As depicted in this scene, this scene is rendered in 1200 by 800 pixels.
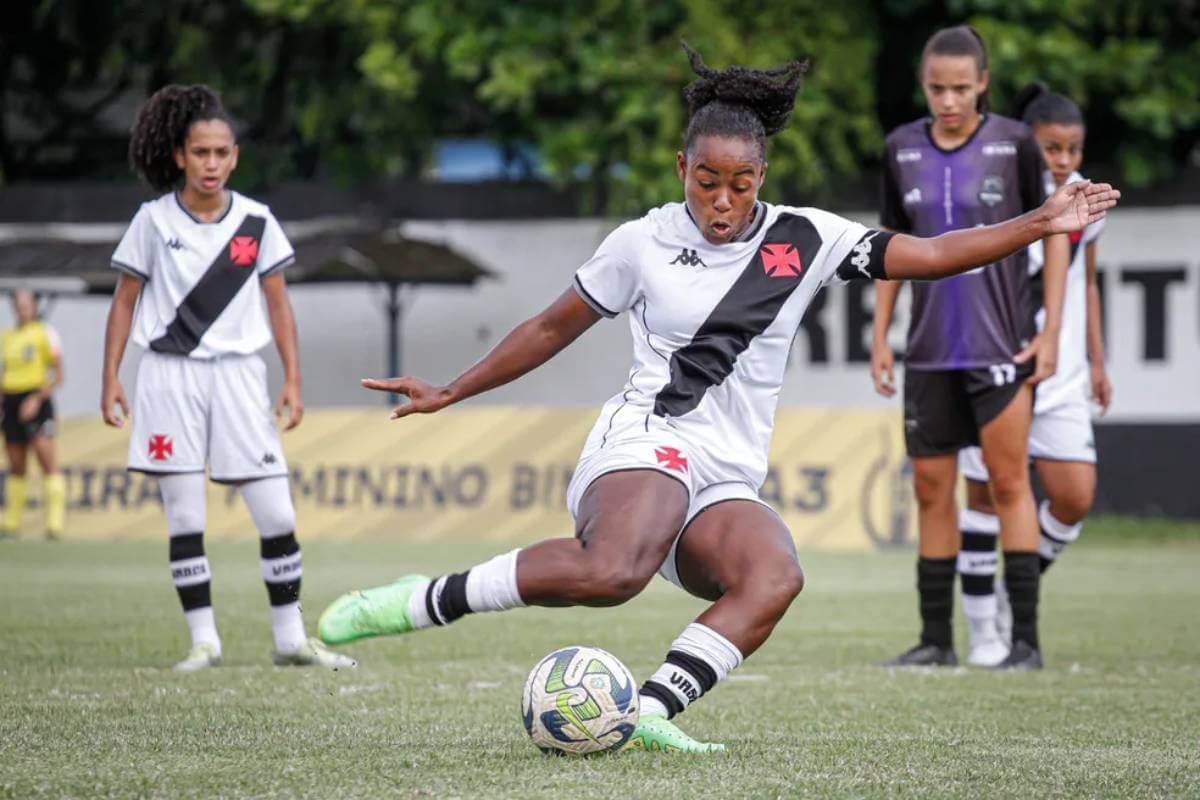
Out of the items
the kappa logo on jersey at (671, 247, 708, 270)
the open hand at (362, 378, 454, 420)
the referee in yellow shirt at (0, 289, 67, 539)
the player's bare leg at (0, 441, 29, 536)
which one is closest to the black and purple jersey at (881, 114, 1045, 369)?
the kappa logo on jersey at (671, 247, 708, 270)

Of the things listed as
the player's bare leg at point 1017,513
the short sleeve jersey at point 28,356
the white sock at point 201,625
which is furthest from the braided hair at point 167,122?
the short sleeve jersey at point 28,356

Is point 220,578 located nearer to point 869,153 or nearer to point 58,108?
point 869,153

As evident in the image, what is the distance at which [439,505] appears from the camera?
56.9 feet

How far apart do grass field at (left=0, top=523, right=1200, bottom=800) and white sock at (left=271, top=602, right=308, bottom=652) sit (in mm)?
125

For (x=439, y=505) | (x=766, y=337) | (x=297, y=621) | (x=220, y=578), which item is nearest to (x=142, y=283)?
(x=297, y=621)

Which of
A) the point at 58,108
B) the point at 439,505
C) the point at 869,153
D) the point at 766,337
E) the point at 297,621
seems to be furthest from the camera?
the point at 58,108

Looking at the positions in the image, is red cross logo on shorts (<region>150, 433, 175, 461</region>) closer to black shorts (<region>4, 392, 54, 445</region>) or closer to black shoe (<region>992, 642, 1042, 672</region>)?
black shoe (<region>992, 642, 1042, 672</region>)

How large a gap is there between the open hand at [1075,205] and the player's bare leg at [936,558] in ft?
9.93

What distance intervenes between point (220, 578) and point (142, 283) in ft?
17.7

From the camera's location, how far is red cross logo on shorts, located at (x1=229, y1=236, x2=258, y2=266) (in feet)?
27.0

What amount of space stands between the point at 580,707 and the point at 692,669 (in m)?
0.35

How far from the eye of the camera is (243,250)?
27.1ft

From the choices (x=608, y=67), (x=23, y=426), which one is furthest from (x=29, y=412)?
(x=608, y=67)

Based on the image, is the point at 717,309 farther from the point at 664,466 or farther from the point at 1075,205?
the point at 1075,205
